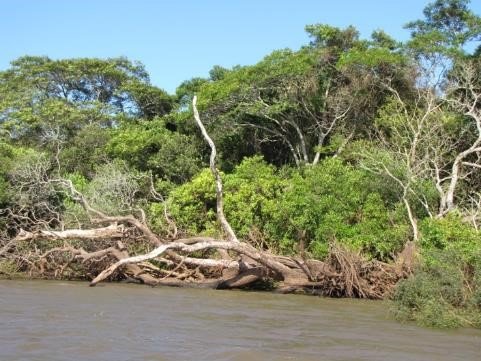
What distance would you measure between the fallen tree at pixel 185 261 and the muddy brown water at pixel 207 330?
87 cm

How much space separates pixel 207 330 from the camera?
1015 cm

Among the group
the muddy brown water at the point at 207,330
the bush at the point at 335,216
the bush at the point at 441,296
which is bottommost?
the muddy brown water at the point at 207,330

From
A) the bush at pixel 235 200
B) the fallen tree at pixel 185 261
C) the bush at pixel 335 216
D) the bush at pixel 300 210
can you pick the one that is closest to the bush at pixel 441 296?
the fallen tree at pixel 185 261

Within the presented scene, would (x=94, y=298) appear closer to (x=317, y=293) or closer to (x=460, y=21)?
(x=317, y=293)

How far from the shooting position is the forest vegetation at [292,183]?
609 inches

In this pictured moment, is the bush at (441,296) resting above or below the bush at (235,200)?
below

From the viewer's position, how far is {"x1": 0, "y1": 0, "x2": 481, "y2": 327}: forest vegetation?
15.5 metres

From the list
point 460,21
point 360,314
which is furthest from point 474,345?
point 460,21

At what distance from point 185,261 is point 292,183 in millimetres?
4029

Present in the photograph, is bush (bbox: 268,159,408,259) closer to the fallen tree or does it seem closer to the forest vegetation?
the forest vegetation

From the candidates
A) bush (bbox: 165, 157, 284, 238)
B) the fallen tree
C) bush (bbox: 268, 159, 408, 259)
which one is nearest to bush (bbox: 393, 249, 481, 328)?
the fallen tree

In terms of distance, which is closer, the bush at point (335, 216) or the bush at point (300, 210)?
the bush at point (335, 216)

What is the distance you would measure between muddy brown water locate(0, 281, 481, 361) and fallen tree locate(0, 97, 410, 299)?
2.85 feet

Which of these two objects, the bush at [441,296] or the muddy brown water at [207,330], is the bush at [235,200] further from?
the bush at [441,296]
